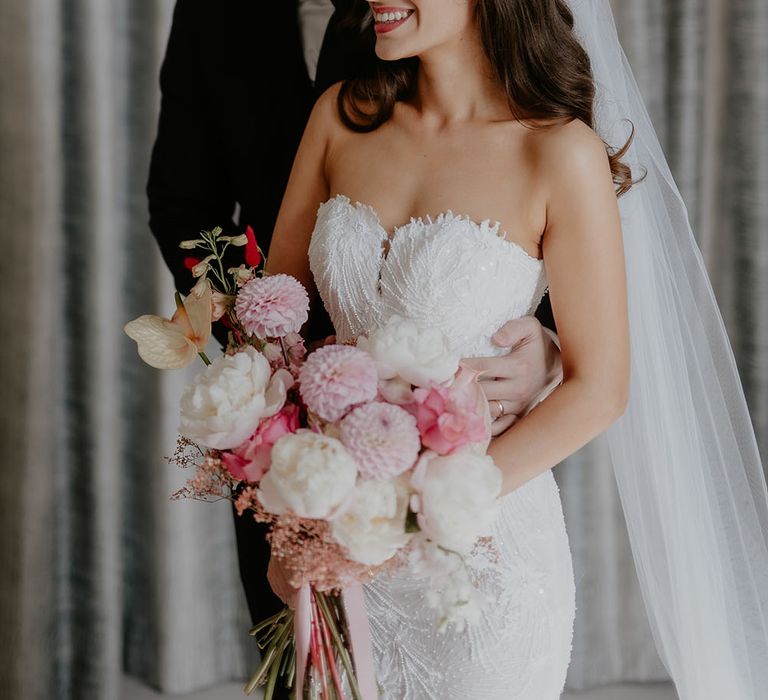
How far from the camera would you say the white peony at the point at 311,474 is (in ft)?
3.65

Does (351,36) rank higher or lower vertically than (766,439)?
higher

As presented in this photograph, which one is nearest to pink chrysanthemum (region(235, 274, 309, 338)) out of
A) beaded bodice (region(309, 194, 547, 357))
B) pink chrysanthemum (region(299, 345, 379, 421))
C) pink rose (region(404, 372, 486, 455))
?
pink chrysanthemum (region(299, 345, 379, 421))

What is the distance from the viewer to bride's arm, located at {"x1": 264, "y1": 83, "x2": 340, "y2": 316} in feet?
6.32

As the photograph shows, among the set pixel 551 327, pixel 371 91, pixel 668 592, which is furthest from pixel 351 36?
pixel 668 592

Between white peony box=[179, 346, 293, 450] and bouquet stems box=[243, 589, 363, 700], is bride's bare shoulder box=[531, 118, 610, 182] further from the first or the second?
bouquet stems box=[243, 589, 363, 700]

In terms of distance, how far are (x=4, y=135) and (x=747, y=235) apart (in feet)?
7.59

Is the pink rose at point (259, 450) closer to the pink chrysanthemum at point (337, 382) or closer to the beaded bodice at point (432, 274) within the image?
the pink chrysanthemum at point (337, 382)

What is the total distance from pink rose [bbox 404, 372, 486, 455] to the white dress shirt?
1.39 m

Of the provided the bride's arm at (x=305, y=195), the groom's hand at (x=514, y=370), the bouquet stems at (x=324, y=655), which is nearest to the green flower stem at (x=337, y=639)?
the bouquet stems at (x=324, y=655)

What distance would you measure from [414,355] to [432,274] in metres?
0.43

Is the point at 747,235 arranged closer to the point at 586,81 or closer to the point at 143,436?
the point at 586,81

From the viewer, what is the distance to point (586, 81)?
5.67ft

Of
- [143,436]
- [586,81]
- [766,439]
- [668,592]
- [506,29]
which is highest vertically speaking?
[506,29]

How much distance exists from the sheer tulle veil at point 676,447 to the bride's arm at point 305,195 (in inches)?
21.2
